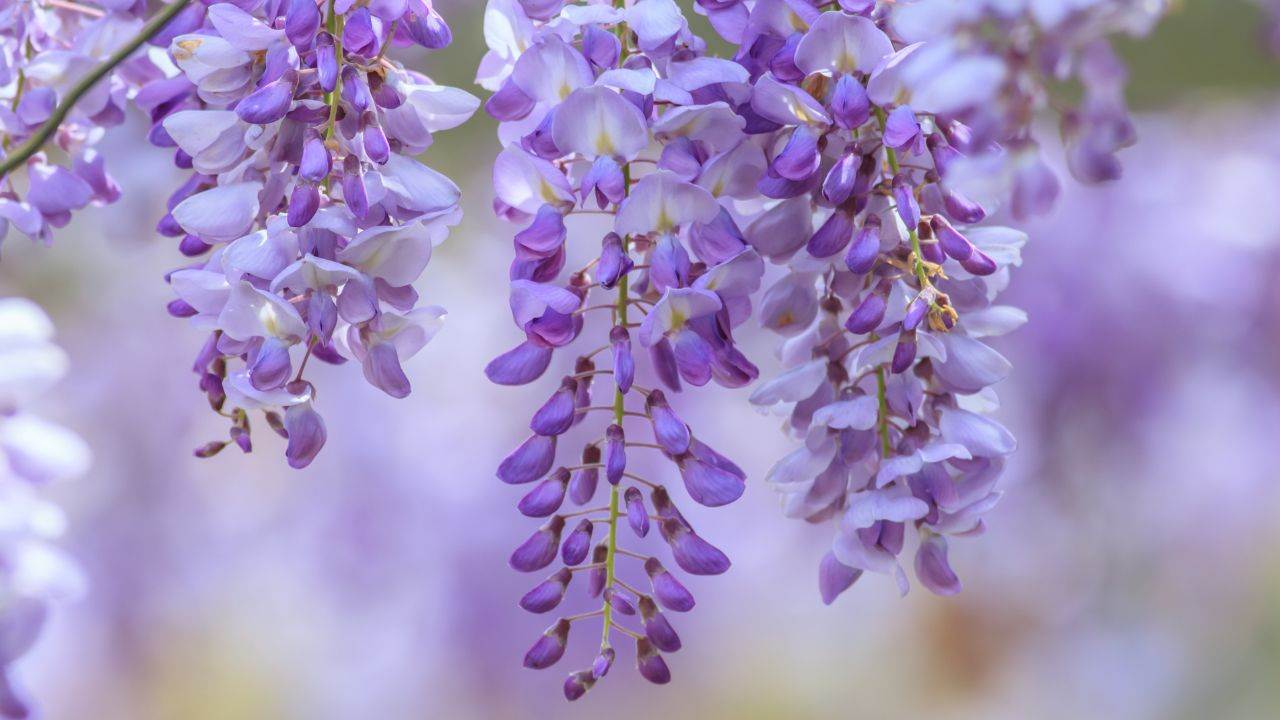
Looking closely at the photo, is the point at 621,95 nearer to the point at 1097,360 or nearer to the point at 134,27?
the point at 134,27

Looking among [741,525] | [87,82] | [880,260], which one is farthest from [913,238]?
[741,525]

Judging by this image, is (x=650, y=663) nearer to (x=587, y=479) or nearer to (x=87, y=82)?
(x=587, y=479)

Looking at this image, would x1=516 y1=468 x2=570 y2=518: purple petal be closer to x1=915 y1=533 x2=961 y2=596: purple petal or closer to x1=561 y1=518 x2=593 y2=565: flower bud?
x1=561 y1=518 x2=593 y2=565: flower bud

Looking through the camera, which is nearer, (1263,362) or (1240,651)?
(1263,362)

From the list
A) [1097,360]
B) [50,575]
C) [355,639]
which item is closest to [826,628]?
[355,639]

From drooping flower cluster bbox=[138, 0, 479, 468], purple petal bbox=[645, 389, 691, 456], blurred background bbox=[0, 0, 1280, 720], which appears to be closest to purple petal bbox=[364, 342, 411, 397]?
drooping flower cluster bbox=[138, 0, 479, 468]

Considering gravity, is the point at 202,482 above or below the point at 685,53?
below

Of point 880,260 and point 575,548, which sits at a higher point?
point 880,260
